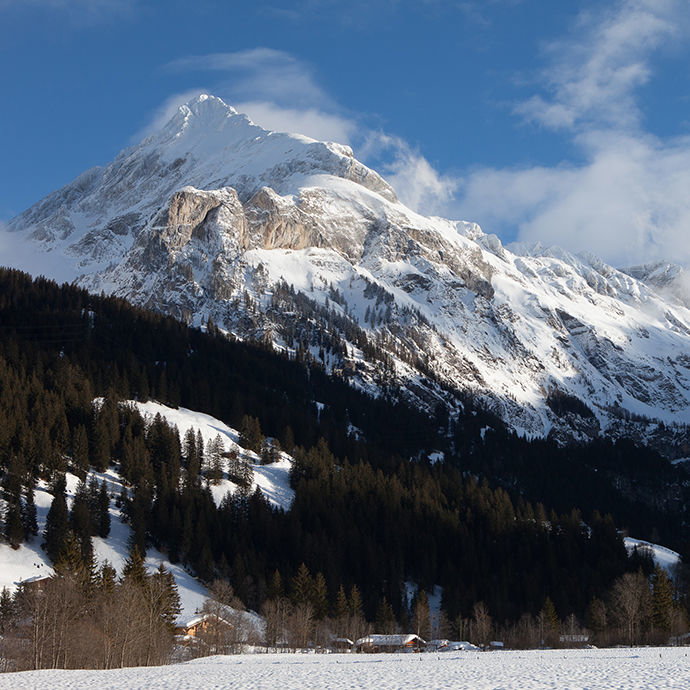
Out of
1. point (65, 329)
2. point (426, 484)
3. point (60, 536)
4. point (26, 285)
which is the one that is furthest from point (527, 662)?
point (26, 285)

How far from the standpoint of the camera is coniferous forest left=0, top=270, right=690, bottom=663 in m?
92.3

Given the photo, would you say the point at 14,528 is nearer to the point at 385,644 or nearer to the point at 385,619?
the point at 385,644

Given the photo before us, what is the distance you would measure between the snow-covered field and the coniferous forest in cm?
1663

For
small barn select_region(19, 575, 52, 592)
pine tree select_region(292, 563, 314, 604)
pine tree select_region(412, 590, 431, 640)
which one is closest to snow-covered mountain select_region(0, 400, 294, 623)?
small barn select_region(19, 575, 52, 592)

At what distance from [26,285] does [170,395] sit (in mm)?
61661

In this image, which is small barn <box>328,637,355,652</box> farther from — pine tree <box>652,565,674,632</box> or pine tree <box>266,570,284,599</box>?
pine tree <box>652,565,674,632</box>

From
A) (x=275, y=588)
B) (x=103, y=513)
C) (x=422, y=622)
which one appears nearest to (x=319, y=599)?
(x=275, y=588)

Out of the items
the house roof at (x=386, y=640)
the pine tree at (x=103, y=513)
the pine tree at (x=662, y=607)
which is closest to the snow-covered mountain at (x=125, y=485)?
the pine tree at (x=103, y=513)

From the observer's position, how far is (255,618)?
87.4 metres

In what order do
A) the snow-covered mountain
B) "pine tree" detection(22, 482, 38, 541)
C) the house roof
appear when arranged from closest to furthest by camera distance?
the snow-covered mountain → the house roof → "pine tree" detection(22, 482, 38, 541)

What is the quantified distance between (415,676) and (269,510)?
71150 millimetres

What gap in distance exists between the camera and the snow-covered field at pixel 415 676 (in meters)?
33.0

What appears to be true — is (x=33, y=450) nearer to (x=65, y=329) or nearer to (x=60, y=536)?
(x=60, y=536)

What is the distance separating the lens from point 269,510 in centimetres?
10806
